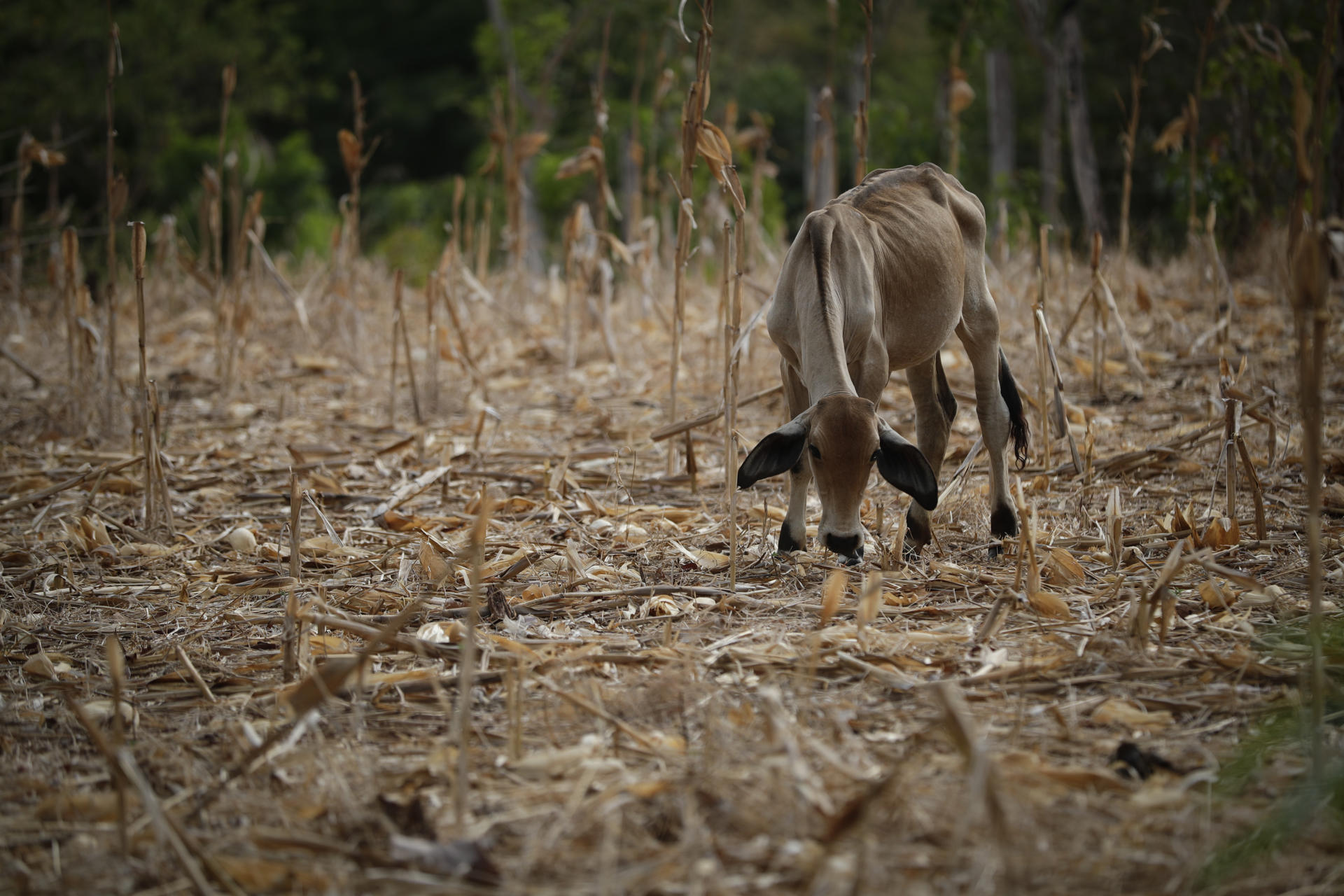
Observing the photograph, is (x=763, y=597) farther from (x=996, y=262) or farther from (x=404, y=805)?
(x=996, y=262)

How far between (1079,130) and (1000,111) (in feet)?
24.5

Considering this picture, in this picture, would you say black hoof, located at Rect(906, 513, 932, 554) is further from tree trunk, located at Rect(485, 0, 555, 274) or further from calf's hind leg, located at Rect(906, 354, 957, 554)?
tree trunk, located at Rect(485, 0, 555, 274)

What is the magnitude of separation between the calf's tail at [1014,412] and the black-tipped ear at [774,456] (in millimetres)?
1544

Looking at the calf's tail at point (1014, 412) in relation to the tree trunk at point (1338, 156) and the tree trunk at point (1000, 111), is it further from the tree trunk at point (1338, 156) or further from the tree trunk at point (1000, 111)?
the tree trunk at point (1000, 111)

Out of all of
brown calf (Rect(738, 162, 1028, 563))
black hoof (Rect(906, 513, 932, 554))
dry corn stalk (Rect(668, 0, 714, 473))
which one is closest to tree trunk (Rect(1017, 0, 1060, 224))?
brown calf (Rect(738, 162, 1028, 563))

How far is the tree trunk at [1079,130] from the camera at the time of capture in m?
11.6

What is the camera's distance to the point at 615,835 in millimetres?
2270

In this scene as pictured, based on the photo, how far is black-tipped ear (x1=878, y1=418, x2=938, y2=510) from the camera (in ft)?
12.3

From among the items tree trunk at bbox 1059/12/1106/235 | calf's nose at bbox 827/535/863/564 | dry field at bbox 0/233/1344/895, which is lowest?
dry field at bbox 0/233/1344/895

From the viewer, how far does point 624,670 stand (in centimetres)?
319

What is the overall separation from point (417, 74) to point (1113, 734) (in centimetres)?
3644

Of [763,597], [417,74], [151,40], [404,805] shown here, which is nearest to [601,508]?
[763,597]

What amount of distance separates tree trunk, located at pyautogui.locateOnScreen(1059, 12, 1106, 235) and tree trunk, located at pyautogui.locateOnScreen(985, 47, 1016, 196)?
19.1 feet

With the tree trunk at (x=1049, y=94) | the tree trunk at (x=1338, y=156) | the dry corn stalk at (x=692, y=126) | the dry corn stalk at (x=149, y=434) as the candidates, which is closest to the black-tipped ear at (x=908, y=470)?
the dry corn stalk at (x=692, y=126)
